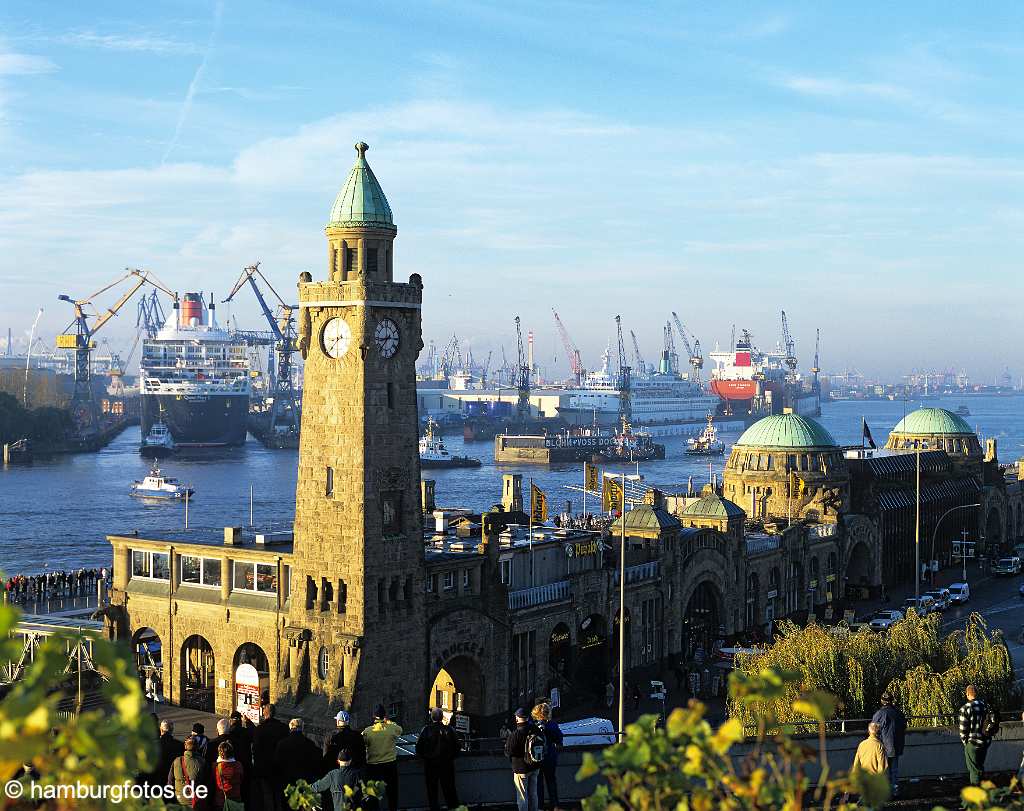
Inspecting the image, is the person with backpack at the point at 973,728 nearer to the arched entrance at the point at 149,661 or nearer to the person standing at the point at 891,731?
the person standing at the point at 891,731

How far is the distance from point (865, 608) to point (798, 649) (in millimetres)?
42449

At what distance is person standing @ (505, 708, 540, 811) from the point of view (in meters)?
21.8

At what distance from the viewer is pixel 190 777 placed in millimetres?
20688

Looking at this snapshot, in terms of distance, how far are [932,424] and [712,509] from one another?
172ft

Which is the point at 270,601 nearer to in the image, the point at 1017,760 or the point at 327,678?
the point at 327,678

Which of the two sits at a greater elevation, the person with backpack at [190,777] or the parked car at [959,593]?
the person with backpack at [190,777]

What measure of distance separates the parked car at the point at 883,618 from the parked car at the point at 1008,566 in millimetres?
23405

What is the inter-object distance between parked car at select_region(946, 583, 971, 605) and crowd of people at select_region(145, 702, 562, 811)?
6227 cm

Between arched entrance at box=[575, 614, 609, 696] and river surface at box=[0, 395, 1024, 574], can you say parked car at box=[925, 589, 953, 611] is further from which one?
river surface at box=[0, 395, 1024, 574]

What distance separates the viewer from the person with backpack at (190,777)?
20672 millimetres

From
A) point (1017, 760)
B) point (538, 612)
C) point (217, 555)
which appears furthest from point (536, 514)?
point (1017, 760)

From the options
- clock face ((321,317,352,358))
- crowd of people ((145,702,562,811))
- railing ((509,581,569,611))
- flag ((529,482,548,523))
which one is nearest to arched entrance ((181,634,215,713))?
railing ((509,581,569,611))

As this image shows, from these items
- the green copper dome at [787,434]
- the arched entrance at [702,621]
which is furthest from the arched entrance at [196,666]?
the green copper dome at [787,434]

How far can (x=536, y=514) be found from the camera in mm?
66562
